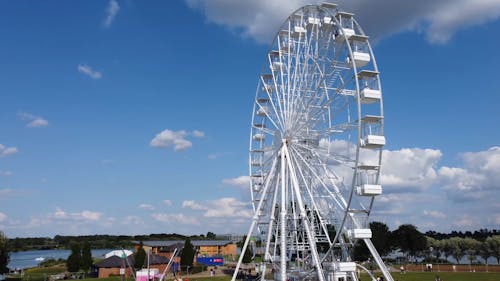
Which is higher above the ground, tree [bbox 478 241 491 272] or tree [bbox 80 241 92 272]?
tree [bbox 80 241 92 272]

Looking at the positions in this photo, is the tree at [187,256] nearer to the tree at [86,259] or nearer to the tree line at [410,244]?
the tree at [86,259]

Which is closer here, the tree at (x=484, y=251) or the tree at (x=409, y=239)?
the tree at (x=409, y=239)

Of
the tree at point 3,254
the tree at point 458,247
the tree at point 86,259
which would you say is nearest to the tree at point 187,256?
the tree at point 86,259

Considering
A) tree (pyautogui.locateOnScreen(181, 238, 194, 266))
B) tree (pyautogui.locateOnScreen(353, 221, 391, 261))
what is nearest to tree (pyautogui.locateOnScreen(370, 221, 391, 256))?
tree (pyautogui.locateOnScreen(353, 221, 391, 261))

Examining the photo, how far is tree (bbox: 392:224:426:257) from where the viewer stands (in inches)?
3637

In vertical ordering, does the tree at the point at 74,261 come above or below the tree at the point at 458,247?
above

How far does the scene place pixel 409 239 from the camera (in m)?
92.6

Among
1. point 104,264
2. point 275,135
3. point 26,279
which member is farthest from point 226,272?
point 275,135

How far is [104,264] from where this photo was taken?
197 ft

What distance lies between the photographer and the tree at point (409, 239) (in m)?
92.4

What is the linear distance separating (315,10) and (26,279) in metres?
45.4

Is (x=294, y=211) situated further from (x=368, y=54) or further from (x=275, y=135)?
(x=368, y=54)

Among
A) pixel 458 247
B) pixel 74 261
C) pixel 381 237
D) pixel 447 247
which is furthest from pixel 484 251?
pixel 74 261

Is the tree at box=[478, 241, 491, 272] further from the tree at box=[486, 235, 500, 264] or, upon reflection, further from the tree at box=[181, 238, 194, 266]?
the tree at box=[181, 238, 194, 266]
